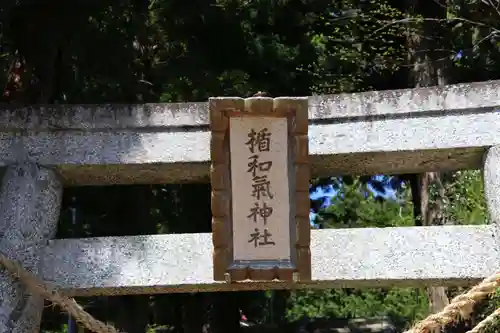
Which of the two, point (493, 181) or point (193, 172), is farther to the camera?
point (193, 172)

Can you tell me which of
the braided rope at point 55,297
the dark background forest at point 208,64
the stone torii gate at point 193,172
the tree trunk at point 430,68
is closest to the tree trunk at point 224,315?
the dark background forest at point 208,64

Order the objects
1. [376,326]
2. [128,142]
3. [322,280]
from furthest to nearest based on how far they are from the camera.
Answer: [376,326] < [128,142] < [322,280]

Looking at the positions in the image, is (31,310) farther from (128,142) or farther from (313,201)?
(313,201)

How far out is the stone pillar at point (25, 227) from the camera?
3822 mm

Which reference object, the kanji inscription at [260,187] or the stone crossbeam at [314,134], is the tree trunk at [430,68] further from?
the kanji inscription at [260,187]

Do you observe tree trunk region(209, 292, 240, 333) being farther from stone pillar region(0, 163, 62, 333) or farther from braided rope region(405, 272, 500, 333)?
braided rope region(405, 272, 500, 333)

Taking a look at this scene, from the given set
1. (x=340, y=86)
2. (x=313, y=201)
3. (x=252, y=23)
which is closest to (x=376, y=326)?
(x=313, y=201)

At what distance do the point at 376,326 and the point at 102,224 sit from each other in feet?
23.4

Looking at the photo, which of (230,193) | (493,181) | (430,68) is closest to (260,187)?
(230,193)

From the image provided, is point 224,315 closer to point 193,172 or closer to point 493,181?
point 193,172

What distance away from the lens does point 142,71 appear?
7.43m

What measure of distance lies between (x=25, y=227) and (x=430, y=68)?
20.5 ft

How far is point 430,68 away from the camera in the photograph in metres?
8.86

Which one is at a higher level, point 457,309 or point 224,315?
point 457,309
